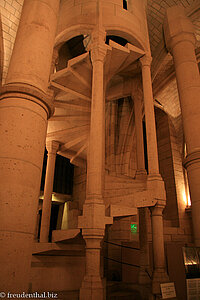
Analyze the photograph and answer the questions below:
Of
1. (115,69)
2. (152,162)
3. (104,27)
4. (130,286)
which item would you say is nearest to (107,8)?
(104,27)

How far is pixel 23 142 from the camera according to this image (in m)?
2.53

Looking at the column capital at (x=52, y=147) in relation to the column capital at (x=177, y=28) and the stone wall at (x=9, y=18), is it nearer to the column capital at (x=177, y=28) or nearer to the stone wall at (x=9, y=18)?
the stone wall at (x=9, y=18)

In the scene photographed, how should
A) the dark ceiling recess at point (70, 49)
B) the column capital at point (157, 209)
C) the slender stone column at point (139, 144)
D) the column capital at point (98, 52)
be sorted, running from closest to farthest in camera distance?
the column capital at point (157, 209) < the column capital at point (98, 52) < the slender stone column at point (139, 144) < the dark ceiling recess at point (70, 49)

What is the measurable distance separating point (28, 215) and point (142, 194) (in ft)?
13.9

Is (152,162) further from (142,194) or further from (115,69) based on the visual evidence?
(115,69)

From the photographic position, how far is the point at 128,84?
34.1 feet

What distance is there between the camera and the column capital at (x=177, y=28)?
26.4 feet

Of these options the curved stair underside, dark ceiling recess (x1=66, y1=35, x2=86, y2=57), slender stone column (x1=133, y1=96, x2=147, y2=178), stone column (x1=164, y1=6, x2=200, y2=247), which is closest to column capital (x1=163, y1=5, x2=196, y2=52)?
stone column (x1=164, y1=6, x2=200, y2=247)

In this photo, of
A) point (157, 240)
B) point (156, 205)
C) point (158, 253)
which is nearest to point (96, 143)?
point (156, 205)

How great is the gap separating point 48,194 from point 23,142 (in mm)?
8359

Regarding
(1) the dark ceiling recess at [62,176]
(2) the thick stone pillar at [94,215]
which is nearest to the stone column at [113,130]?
(1) the dark ceiling recess at [62,176]

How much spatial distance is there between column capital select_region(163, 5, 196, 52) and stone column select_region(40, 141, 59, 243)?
673 centimetres

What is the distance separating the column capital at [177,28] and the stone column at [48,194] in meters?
6.73

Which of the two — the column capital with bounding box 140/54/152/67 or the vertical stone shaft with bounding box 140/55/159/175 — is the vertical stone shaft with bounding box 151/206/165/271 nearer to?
the vertical stone shaft with bounding box 140/55/159/175
